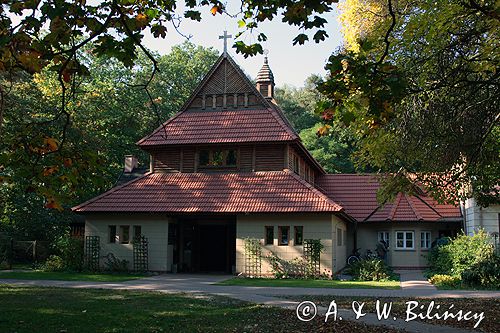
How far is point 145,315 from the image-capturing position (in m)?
10.8

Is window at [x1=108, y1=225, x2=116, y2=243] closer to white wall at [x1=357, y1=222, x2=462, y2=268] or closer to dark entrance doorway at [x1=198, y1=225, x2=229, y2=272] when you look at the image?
dark entrance doorway at [x1=198, y1=225, x2=229, y2=272]

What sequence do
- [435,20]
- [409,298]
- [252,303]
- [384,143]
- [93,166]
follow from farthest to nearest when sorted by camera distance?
[384,143], [409,298], [252,303], [435,20], [93,166]

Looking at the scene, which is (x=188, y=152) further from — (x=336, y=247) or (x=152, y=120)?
(x=152, y=120)

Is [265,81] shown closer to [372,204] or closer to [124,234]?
[372,204]

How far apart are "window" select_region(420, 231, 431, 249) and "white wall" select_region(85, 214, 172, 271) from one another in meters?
14.6

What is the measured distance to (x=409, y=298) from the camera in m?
14.5

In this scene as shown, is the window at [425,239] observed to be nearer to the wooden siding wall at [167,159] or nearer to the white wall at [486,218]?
the white wall at [486,218]

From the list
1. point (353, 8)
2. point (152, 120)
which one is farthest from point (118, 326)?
point (152, 120)

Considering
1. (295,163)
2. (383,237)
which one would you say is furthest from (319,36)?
(383,237)

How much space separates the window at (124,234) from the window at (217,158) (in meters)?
4.76

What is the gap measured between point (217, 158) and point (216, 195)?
265 centimetres

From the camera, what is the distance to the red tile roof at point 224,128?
24.6 m

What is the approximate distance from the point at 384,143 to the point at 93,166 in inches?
423

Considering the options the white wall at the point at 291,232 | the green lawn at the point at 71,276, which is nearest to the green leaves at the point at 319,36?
the green lawn at the point at 71,276
